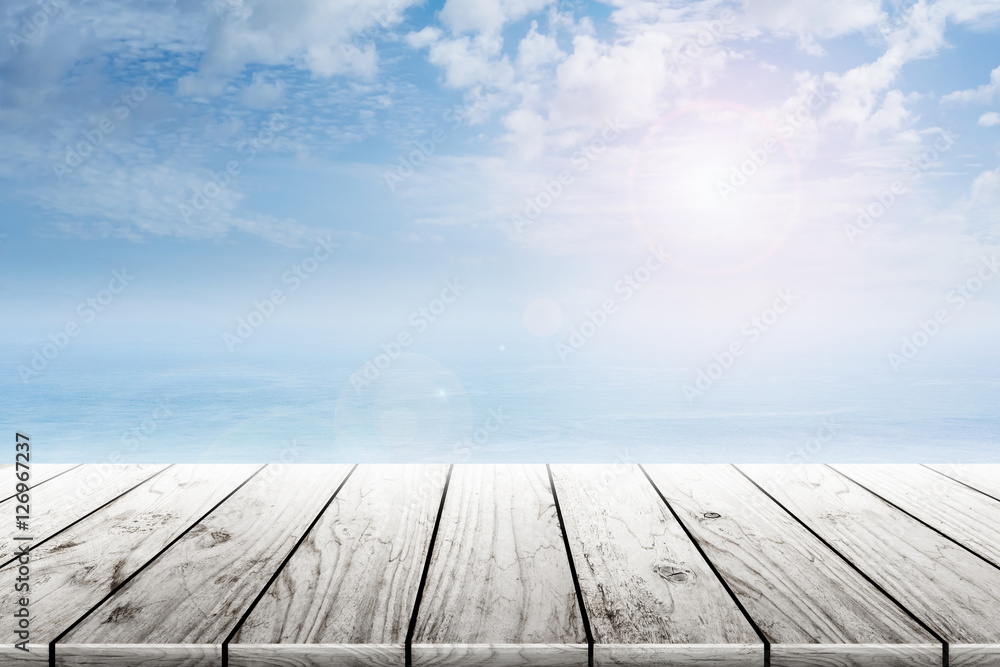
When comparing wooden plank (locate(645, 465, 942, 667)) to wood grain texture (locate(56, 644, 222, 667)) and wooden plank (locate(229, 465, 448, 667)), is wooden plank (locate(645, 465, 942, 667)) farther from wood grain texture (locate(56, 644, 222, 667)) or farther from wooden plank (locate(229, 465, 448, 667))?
wood grain texture (locate(56, 644, 222, 667))

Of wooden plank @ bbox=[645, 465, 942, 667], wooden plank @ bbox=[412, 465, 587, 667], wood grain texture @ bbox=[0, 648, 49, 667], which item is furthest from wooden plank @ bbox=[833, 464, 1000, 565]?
wood grain texture @ bbox=[0, 648, 49, 667]

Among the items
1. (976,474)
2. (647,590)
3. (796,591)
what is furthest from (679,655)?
(976,474)

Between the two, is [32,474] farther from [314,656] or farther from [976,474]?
[976,474]

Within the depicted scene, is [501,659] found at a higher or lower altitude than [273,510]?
lower

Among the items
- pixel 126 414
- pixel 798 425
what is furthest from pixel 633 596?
pixel 126 414

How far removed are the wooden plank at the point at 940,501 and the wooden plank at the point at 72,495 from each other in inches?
66.4

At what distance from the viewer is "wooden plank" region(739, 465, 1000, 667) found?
810 millimetres

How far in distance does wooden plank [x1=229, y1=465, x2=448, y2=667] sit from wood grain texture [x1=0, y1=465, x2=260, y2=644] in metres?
0.25

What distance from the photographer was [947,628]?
801 millimetres

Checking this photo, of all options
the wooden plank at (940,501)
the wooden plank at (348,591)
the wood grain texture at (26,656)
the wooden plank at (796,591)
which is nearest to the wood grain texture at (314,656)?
the wooden plank at (348,591)

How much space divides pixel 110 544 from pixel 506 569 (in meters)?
0.71

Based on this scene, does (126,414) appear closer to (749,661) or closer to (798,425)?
(798,425)

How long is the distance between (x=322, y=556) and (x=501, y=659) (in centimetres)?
42

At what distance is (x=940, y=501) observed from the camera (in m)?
1.38
